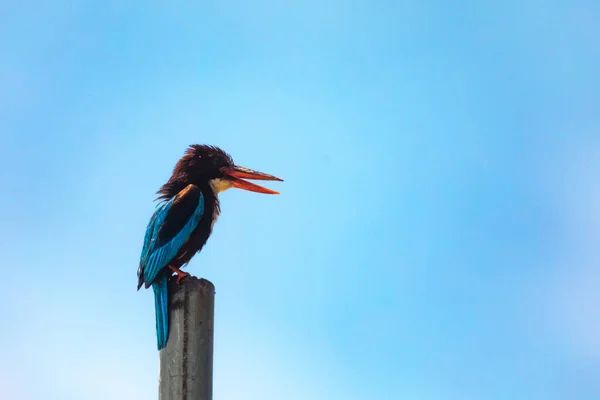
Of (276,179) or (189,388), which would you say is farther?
(276,179)

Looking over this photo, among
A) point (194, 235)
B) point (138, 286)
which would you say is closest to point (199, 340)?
point (138, 286)

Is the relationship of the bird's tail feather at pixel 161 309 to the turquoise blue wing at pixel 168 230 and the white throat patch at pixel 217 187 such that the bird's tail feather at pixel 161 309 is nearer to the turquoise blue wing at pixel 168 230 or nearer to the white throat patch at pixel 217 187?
the turquoise blue wing at pixel 168 230

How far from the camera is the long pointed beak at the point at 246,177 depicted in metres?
8.69

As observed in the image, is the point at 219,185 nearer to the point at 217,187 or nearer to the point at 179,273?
the point at 217,187

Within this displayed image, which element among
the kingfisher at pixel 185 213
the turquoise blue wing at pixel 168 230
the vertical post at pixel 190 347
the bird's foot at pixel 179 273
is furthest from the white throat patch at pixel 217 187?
the vertical post at pixel 190 347

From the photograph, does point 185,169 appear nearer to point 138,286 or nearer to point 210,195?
point 210,195

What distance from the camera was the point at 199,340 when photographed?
5.04 metres

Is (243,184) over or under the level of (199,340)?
over

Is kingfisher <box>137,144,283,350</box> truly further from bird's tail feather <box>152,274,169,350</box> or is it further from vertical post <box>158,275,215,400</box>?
vertical post <box>158,275,215,400</box>

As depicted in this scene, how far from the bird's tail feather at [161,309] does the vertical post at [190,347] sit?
0.06 meters

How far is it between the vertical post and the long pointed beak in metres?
3.30

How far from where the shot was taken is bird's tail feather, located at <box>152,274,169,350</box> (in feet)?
17.3

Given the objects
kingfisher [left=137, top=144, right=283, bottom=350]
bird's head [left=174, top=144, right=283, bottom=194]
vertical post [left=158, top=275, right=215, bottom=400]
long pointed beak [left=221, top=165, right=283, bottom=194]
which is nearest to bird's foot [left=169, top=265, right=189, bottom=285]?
kingfisher [left=137, top=144, right=283, bottom=350]

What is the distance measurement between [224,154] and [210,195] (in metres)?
0.77
